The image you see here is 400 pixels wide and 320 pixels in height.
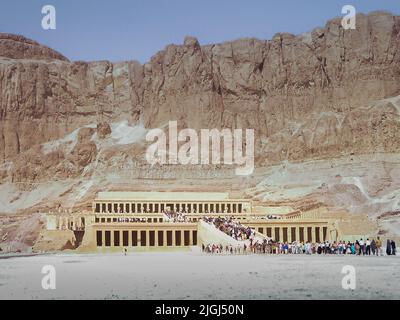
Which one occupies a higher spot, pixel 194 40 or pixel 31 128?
pixel 194 40

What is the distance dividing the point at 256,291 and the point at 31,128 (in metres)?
172

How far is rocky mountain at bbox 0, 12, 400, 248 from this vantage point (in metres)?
166

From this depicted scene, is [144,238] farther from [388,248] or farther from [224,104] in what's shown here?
[224,104]

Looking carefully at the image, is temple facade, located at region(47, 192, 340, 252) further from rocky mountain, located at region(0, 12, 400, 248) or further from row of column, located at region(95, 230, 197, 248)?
rocky mountain, located at region(0, 12, 400, 248)

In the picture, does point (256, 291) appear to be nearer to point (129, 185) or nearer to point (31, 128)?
point (129, 185)

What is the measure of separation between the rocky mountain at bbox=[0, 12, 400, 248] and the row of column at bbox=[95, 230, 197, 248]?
7534cm

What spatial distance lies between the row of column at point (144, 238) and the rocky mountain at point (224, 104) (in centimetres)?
7534

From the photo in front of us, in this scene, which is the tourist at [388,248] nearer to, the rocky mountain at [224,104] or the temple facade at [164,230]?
the temple facade at [164,230]

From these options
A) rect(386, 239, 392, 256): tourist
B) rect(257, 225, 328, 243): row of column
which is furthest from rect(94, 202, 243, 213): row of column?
rect(386, 239, 392, 256): tourist

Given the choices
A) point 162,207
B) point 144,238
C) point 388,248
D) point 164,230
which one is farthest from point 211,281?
point 162,207

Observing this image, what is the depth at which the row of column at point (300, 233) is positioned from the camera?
87750 mm

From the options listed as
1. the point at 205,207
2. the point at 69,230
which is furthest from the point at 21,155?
the point at 69,230

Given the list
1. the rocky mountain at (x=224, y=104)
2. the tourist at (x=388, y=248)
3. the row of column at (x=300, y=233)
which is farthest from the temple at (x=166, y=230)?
the rocky mountain at (x=224, y=104)

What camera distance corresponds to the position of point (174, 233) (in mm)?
85812
